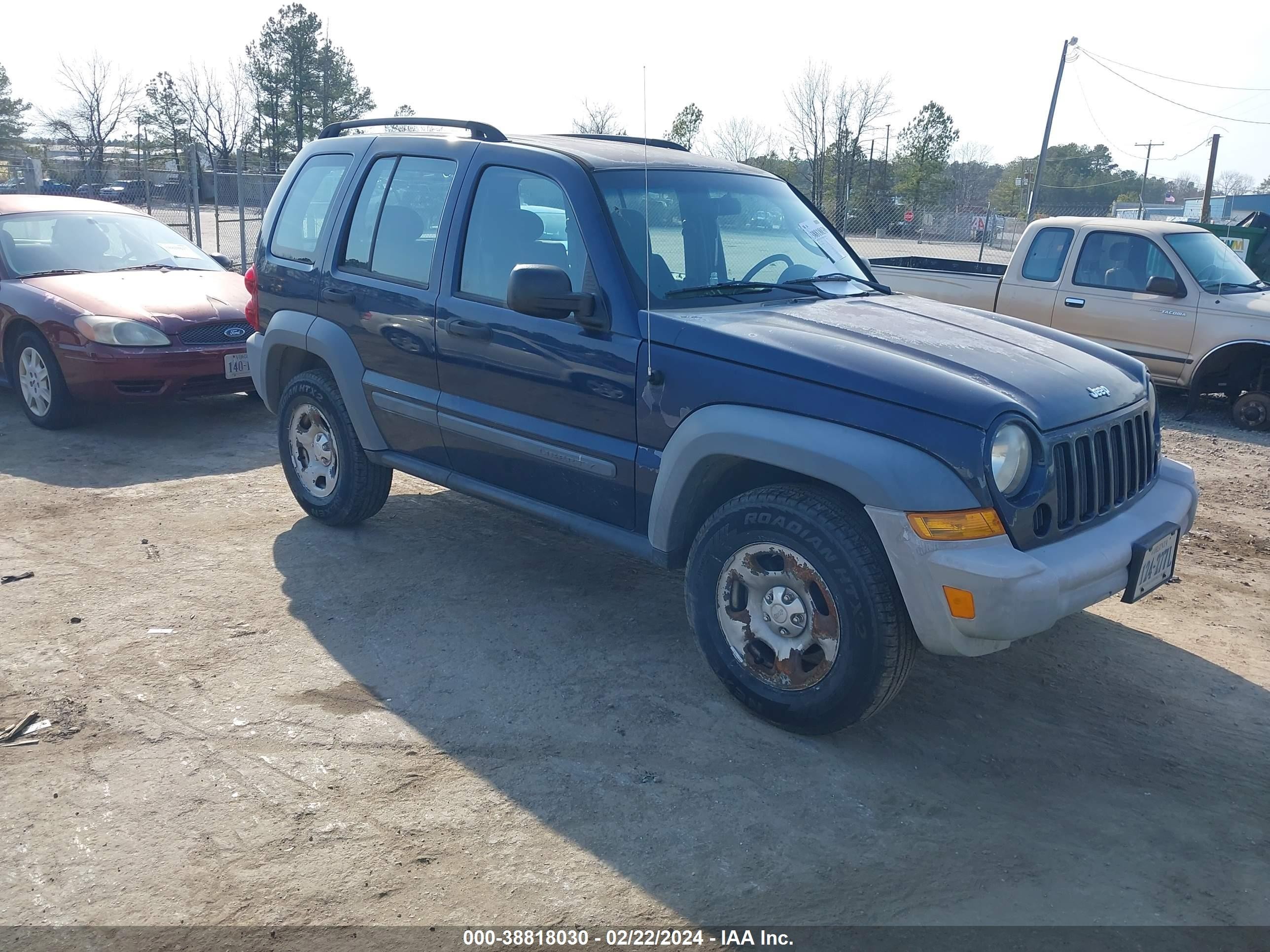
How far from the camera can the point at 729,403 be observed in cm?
365

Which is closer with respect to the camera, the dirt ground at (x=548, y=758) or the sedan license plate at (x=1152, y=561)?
the dirt ground at (x=548, y=758)

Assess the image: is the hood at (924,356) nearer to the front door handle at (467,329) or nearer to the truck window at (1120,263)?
the front door handle at (467,329)

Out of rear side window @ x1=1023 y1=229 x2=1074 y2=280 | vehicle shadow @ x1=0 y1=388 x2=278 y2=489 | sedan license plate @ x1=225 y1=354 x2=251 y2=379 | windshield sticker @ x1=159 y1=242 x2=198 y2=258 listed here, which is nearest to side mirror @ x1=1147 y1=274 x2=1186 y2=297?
rear side window @ x1=1023 y1=229 x2=1074 y2=280

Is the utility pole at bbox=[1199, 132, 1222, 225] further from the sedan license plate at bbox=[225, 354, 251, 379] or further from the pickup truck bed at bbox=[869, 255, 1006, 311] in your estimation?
the sedan license plate at bbox=[225, 354, 251, 379]

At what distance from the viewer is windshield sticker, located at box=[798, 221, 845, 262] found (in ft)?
16.1

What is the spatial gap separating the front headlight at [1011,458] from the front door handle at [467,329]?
86.1 inches

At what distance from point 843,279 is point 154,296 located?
224 inches

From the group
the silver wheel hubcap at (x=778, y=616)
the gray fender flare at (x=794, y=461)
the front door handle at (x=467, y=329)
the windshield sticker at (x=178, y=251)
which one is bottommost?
the silver wheel hubcap at (x=778, y=616)

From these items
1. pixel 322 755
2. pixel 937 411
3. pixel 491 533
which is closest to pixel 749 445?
pixel 937 411

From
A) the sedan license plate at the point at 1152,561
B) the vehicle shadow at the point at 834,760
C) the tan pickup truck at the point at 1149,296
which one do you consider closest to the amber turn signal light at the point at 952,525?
the sedan license plate at the point at 1152,561

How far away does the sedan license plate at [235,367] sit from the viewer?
25.5 ft

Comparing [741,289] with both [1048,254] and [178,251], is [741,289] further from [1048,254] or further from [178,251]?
[1048,254]

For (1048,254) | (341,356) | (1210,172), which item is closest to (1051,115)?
(1210,172)

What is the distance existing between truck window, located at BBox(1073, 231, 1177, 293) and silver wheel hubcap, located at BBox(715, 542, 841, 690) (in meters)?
7.50
